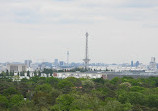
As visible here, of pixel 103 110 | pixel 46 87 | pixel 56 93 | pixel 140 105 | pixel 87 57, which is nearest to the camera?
pixel 103 110

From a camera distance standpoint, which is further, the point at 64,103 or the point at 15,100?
the point at 15,100

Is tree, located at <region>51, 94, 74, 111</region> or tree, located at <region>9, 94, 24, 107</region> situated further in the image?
tree, located at <region>9, 94, 24, 107</region>

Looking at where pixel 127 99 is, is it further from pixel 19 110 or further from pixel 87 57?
pixel 87 57

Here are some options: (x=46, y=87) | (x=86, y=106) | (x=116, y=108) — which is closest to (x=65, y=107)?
(x=86, y=106)

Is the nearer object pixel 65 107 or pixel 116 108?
pixel 116 108

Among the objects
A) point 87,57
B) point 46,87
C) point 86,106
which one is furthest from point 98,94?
point 87,57

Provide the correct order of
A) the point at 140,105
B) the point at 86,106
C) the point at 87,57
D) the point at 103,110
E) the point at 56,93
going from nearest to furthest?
the point at 103,110 → the point at 86,106 → the point at 140,105 → the point at 56,93 → the point at 87,57

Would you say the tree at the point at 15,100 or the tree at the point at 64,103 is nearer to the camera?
the tree at the point at 64,103

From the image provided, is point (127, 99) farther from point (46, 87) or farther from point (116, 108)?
point (46, 87)

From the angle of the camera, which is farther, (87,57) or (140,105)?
(87,57)
